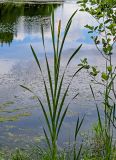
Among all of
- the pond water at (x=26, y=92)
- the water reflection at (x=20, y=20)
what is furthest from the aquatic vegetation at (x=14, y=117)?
the water reflection at (x=20, y=20)

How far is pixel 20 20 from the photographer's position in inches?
961

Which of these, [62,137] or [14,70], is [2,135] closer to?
[62,137]

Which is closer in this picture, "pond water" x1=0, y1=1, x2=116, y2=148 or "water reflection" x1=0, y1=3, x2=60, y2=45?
"pond water" x1=0, y1=1, x2=116, y2=148

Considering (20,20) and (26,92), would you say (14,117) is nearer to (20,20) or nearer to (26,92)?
(26,92)

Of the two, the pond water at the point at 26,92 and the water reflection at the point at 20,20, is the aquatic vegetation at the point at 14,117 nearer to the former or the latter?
the pond water at the point at 26,92

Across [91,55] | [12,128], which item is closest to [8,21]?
[91,55]

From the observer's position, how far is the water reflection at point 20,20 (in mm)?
18084

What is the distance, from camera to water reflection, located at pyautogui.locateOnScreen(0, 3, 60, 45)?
18.1m

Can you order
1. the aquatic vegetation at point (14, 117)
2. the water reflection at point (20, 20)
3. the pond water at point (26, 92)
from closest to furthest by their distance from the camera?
the pond water at point (26, 92)
the aquatic vegetation at point (14, 117)
the water reflection at point (20, 20)

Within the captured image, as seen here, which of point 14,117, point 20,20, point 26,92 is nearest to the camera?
point 14,117

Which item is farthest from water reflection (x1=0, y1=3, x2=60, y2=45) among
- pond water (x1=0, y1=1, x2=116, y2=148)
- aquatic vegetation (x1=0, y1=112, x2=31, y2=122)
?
aquatic vegetation (x1=0, y1=112, x2=31, y2=122)

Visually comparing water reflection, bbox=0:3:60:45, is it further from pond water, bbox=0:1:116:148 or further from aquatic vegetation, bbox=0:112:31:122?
aquatic vegetation, bbox=0:112:31:122

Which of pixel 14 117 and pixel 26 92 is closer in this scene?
pixel 14 117

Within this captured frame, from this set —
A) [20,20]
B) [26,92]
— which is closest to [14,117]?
[26,92]
